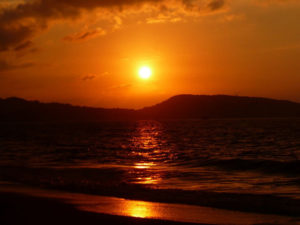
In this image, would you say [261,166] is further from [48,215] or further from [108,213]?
[48,215]

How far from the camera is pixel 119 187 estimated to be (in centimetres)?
1838

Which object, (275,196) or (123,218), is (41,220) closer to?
(123,218)

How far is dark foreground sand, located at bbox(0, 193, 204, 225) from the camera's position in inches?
442

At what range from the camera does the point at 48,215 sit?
480 inches

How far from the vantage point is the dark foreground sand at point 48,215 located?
1123cm

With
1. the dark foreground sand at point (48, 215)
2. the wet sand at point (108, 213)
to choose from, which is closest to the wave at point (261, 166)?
the wet sand at point (108, 213)

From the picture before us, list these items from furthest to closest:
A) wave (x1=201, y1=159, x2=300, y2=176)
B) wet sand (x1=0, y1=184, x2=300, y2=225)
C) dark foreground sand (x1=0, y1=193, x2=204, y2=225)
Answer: wave (x1=201, y1=159, x2=300, y2=176)
wet sand (x1=0, y1=184, x2=300, y2=225)
dark foreground sand (x1=0, y1=193, x2=204, y2=225)

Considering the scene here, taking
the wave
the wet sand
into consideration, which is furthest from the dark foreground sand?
the wave

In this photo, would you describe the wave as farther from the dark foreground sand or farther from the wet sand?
the dark foreground sand

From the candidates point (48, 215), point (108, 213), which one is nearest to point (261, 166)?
point (108, 213)

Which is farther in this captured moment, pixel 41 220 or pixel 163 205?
pixel 163 205

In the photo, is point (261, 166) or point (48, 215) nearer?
point (48, 215)

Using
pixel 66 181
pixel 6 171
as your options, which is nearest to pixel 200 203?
pixel 66 181

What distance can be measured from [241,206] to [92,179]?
9.76 metres
